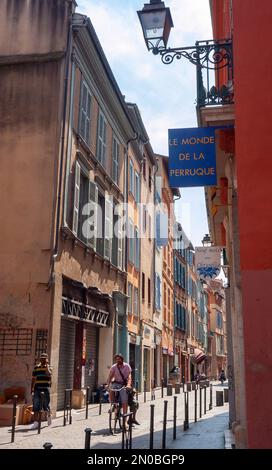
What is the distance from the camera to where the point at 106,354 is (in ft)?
67.5

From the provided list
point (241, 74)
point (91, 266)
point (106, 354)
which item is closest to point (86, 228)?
point (91, 266)

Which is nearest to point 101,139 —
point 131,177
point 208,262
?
point 131,177

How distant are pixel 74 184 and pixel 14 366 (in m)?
5.82

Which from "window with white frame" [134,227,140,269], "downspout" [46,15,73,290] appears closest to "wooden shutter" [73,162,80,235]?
"downspout" [46,15,73,290]

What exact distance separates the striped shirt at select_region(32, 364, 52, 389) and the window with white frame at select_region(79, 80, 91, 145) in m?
8.10

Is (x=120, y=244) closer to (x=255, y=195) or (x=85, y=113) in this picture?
(x=85, y=113)

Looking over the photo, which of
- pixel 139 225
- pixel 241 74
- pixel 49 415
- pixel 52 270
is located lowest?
pixel 49 415

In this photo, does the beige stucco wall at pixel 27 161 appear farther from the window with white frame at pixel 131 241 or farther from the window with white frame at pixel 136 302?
the window with white frame at pixel 136 302

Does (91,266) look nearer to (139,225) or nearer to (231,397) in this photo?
(231,397)

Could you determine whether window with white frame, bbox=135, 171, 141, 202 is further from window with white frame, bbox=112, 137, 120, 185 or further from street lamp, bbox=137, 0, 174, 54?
street lamp, bbox=137, 0, 174, 54

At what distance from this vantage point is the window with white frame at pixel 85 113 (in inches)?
704

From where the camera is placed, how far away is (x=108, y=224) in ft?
68.3

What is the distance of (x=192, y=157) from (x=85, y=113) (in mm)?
10971

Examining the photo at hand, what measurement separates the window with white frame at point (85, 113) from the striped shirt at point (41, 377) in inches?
319
